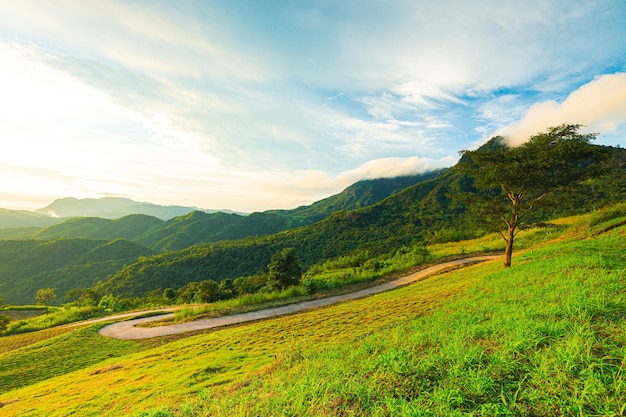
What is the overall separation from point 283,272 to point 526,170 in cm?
1716

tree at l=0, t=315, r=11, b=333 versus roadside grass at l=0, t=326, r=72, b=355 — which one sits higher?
roadside grass at l=0, t=326, r=72, b=355

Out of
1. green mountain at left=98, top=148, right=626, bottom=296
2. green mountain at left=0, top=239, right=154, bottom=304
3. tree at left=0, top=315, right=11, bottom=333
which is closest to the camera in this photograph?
tree at left=0, top=315, right=11, bottom=333

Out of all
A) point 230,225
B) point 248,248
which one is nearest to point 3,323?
point 248,248

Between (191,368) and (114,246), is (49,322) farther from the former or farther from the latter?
(114,246)

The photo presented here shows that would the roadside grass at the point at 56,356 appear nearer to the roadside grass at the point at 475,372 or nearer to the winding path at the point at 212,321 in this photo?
the winding path at the point at 212,321

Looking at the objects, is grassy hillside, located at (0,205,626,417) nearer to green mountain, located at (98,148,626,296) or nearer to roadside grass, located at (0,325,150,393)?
roadside grass, located at (0,325,150,393)

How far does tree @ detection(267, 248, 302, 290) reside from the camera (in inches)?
824

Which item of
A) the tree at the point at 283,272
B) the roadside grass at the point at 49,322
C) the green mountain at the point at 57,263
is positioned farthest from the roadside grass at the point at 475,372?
the green mountain at the point at 57,263

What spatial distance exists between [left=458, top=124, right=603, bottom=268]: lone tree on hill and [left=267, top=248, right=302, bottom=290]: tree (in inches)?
542

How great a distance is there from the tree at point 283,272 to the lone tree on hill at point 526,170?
1375 centimetres

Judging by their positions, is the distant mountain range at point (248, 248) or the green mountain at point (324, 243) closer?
the distant mountain range at point (248, 248)

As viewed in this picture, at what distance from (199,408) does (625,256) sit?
1396cm

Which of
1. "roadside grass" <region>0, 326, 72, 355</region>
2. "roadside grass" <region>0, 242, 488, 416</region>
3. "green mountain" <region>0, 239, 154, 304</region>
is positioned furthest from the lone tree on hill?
"green mountain" <region>0, 239, 154, 304</region>

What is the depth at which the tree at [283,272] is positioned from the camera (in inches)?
824
